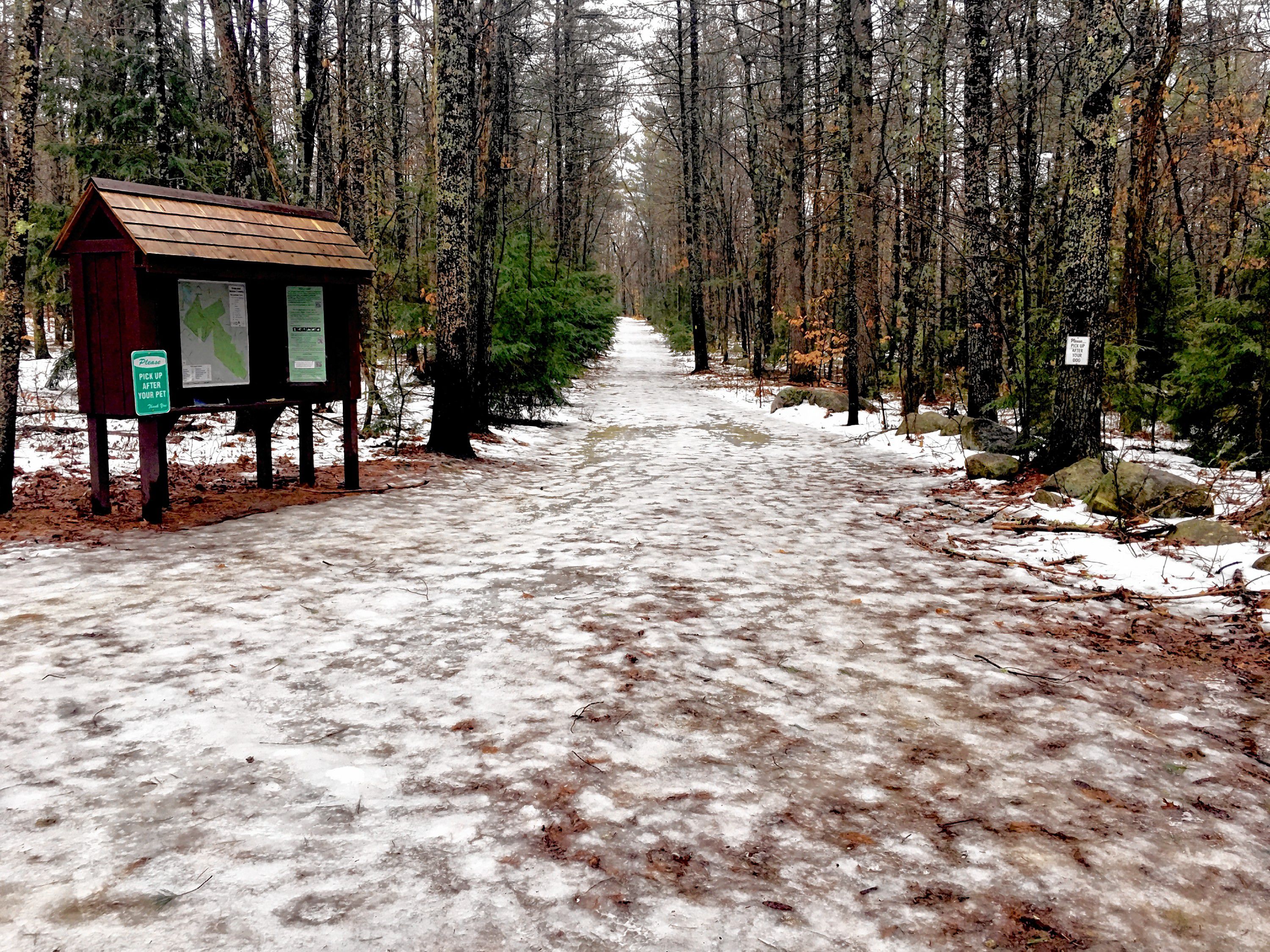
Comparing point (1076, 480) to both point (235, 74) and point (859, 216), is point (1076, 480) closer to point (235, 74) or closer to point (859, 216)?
point (859, 216)

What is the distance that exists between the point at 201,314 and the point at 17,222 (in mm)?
1526

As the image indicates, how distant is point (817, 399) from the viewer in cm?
1877

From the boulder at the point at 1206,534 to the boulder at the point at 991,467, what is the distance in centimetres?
320

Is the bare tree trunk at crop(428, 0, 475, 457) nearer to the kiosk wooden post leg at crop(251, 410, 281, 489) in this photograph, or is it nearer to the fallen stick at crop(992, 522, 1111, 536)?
the kiosk wooden post leg at crop(251, 410, 281, 489)

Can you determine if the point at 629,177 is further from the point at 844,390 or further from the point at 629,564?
the point at 629,564

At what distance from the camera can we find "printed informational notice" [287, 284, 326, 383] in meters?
8.79

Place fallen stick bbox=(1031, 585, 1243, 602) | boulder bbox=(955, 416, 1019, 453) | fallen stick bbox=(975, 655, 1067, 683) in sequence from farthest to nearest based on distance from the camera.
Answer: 1. boulder bbox=(955, 416, 1019, 453)
2. fallen stick bbox=(1031, 585, 1243, 602)
3. fallen stick bbox=(975, 655, 1067, 683)

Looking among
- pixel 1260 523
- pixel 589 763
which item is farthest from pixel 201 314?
pixel 1260 523

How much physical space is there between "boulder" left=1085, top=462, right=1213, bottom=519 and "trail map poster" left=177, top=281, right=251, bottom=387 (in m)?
8.24

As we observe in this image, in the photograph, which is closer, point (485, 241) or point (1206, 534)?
point (1206, 534)

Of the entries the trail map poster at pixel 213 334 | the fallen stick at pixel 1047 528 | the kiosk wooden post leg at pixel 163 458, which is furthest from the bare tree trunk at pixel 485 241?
the fallen stick at pixel 1047 528

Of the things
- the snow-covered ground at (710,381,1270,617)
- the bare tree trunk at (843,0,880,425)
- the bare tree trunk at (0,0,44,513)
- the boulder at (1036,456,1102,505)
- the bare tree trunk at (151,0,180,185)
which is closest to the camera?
the snow-covered ground at (710,381,1270,617)

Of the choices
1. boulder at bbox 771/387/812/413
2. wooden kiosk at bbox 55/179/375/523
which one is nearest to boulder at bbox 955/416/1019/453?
boulder at bbox 771/387/812/413

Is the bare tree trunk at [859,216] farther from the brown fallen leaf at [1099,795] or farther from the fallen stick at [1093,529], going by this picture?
the brown fallen leaf at [1099,795]
